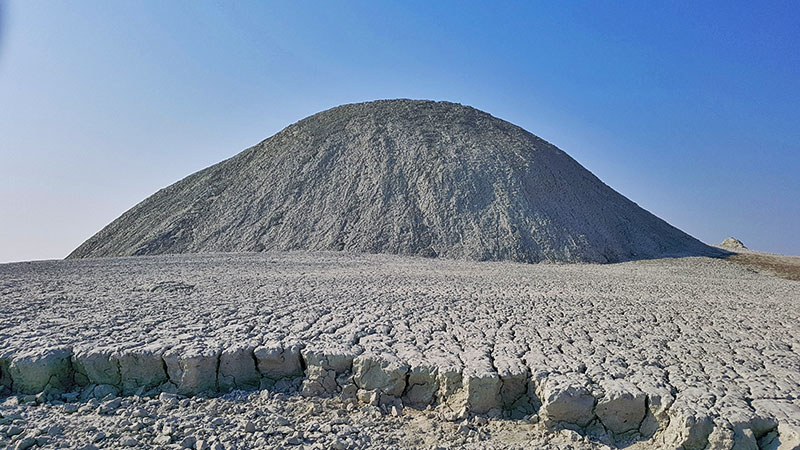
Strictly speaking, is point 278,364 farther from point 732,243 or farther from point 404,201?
point 732,243

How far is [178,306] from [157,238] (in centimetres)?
1450

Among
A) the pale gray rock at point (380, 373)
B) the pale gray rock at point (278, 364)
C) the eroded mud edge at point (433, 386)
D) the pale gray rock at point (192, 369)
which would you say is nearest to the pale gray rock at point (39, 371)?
the eroded mud edge at point (433, 386)

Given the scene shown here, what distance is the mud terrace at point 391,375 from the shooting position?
377cm

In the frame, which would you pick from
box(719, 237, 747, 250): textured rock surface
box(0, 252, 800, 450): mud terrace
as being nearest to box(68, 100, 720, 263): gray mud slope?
box(719, 237, 747, 250): textured rock surface

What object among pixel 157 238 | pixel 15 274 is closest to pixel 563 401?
pixel 15 274

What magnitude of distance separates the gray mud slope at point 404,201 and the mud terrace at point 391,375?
10.7 m

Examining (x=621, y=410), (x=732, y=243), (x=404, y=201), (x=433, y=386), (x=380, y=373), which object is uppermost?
(x=404, y=201)

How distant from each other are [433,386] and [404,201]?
15.2 metres

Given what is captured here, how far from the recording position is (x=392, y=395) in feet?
14.0

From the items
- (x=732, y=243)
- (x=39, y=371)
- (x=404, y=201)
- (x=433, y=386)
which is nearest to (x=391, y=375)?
(x=433, y=386)

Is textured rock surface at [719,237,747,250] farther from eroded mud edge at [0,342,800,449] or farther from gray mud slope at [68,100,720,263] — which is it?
eroded mud edge at [0,342,800,449]

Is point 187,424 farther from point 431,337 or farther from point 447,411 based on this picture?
point 431,337

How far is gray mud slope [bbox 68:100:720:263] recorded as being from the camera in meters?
17.7

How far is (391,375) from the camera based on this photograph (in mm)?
4359
